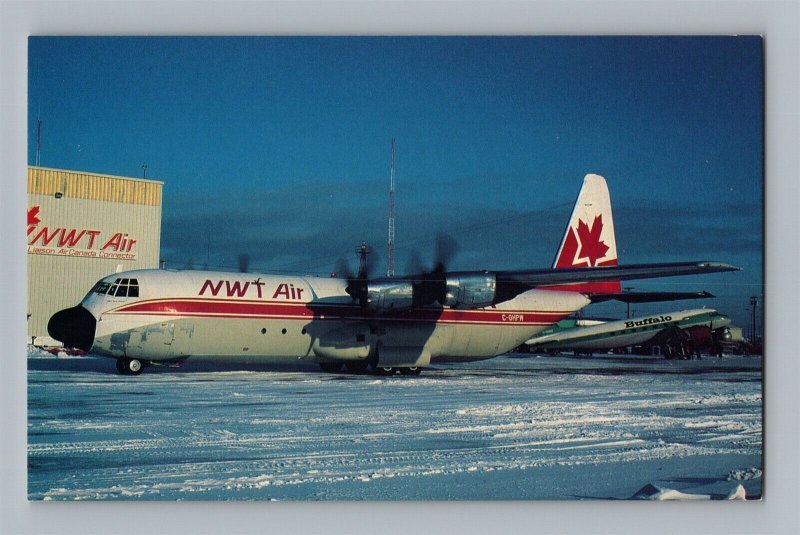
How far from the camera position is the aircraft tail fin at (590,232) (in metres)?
10.3

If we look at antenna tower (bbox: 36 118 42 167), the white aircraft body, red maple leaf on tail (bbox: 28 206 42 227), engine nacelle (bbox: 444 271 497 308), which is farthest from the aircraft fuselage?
antenna tower (bbox: 36 118 42 167)

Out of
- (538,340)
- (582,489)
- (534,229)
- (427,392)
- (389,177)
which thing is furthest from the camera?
(538,340)

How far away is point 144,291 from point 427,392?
5656 millimetres

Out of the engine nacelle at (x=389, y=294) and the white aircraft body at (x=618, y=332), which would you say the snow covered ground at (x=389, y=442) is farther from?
the white aircraft body at (x=618, y=332)

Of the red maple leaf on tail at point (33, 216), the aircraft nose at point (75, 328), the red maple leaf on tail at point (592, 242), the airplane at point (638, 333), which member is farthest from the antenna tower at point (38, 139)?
the airplane at point (638, 333)

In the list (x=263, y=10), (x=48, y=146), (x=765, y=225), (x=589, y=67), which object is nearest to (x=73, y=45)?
(x=48, y=146)

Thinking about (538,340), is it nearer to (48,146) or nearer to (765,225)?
(765,225)

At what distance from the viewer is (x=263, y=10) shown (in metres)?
8.34

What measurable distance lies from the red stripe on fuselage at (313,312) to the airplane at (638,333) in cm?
138

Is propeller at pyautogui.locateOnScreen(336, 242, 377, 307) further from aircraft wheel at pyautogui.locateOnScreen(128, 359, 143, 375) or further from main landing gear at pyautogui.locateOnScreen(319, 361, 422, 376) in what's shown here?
aircraft wheel at pyautogui.locateOnScreen(128, 359, 143, 375)

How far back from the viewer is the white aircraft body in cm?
1531

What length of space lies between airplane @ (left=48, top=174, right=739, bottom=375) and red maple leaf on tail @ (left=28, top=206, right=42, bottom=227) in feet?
10.7

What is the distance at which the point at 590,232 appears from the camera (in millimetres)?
12648

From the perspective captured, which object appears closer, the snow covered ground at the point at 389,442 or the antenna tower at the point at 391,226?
the snow covered ground at the point at 389,442
